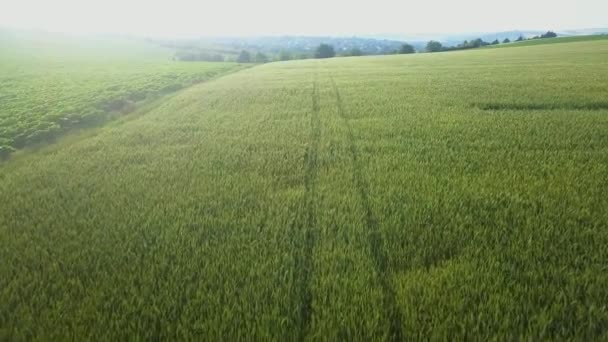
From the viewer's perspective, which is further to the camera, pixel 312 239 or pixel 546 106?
pixel 546 106

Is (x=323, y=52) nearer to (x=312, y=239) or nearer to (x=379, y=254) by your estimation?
(x=312, y=239)

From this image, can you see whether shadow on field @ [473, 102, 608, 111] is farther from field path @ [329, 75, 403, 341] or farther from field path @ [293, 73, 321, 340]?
field path @ [329, 75, 403, 341]

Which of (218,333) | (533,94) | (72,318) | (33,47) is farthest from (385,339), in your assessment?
(33,47)

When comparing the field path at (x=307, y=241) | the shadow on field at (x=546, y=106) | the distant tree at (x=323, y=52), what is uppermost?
the distant tree at (x=323, y=52)

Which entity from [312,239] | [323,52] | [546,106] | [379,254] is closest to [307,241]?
[312,239]

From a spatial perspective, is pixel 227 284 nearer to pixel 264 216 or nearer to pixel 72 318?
pixel 72 318

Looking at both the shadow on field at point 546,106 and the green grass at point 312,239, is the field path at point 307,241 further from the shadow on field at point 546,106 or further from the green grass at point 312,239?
the shadow on field at point 546,106

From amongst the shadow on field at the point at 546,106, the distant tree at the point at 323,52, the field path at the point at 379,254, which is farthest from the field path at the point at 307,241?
the distant tree at the point at 323,52

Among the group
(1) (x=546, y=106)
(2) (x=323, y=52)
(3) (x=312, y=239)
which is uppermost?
(2) (x=323, y=52)
